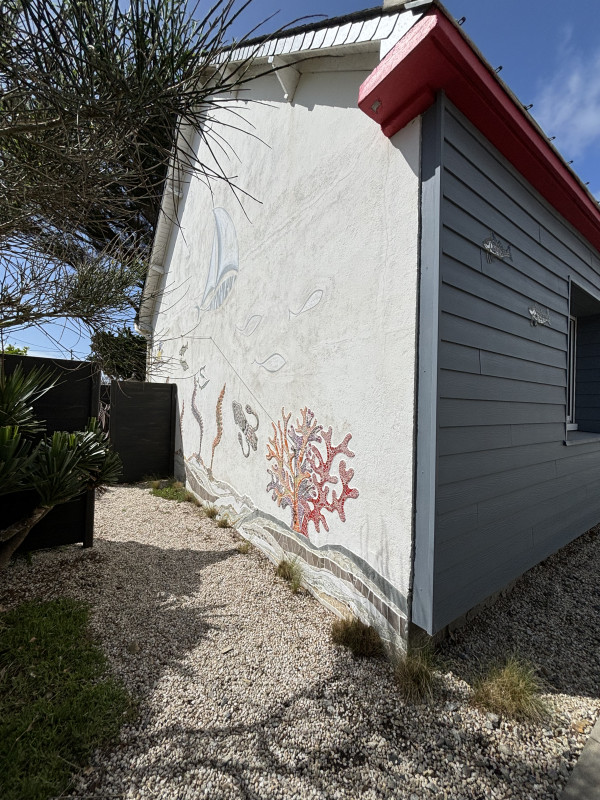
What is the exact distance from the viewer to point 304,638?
8.39 ft

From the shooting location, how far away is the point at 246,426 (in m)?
4.41

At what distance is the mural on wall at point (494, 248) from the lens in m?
2.53

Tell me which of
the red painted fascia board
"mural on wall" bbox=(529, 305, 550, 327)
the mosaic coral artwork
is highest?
the red painted fascia board

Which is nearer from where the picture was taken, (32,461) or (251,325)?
(32,461)

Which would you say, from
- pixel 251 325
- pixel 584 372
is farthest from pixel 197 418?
pixel 584 372

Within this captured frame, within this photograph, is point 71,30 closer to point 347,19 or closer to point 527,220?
point 347,19

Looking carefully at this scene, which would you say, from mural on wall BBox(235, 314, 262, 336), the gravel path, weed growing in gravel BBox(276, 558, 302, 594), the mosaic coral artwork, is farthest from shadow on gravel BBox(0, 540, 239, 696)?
mural on wall BBox(235, 314, 262, 336)

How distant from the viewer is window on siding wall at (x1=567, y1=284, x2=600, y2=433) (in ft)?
16.1

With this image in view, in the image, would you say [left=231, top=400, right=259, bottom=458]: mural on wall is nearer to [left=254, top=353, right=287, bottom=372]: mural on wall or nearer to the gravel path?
[left=254, top=353, right=287, bottom=372]: mural on wall

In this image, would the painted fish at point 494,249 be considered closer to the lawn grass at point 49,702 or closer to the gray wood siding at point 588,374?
the gray wood siding at point 588,374

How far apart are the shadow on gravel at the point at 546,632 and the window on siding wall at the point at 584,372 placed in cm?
223

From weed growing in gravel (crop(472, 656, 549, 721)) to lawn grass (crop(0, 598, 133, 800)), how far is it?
1.96m

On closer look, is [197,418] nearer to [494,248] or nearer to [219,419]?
[219,419]

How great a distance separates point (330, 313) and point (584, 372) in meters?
4.36
